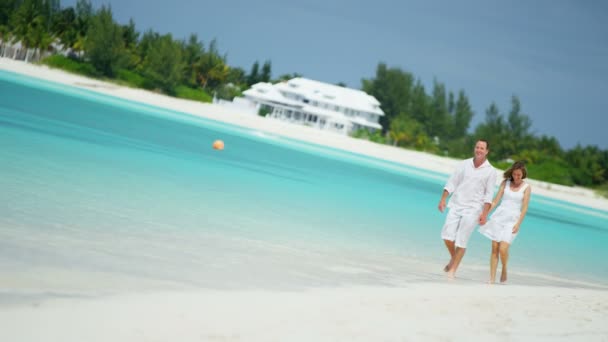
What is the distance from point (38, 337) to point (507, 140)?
65.2 metres

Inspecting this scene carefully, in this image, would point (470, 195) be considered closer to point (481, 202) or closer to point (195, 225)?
point (481, 202)

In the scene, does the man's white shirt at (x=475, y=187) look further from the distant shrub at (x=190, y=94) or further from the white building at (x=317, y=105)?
the white building at (x=317, y=105)

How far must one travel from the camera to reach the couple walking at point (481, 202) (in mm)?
7395

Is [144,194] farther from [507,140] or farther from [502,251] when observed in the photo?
[507,140]

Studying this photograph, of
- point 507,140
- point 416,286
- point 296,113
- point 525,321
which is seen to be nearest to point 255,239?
point 416,286

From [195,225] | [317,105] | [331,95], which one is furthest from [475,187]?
[331,95]

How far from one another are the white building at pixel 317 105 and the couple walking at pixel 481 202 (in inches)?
2365

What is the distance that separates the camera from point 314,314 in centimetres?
487

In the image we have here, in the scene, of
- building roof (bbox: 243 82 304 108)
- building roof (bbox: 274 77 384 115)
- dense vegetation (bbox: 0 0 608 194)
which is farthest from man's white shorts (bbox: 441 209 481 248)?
building roof (bbox: 274 77 384 115)

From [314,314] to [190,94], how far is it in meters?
57.6

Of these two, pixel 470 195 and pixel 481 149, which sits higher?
pixel 481 149

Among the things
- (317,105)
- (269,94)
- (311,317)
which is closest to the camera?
(311,317)

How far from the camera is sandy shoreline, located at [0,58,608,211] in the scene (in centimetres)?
4847

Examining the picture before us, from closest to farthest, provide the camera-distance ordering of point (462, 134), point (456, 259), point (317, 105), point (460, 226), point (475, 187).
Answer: point (475, 187) < point (460, 226) < point (456, 259) < point (317, 105) < point (462, 134)
